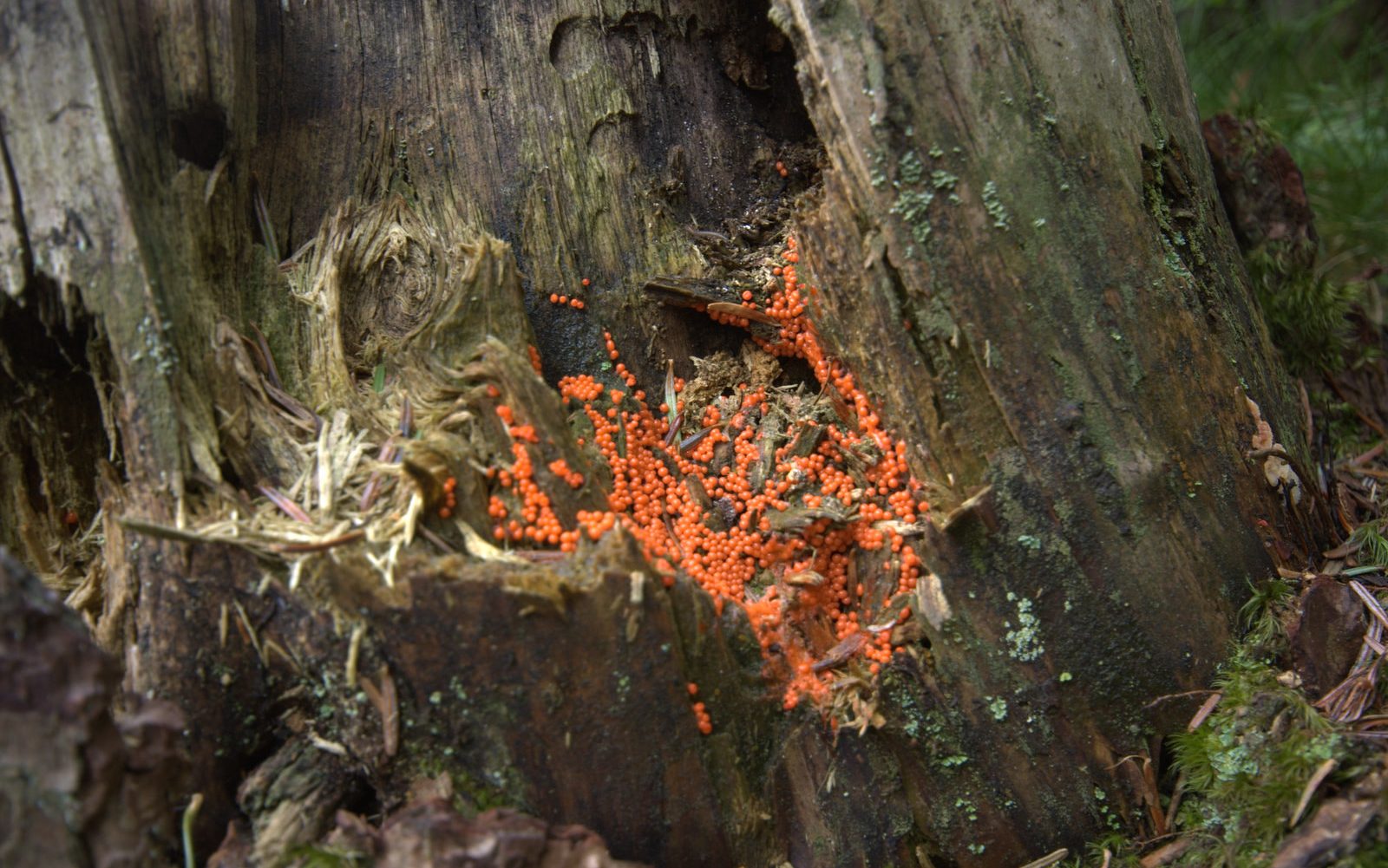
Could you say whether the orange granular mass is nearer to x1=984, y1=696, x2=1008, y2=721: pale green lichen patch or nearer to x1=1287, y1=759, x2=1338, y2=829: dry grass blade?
x1=984, y1=696, x2=1008, y2=721: pale green lichen patch

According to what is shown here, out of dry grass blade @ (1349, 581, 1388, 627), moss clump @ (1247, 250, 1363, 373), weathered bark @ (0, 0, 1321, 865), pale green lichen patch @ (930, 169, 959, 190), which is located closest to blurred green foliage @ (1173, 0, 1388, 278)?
moss clump @ (1247, 250, 1363, 373)

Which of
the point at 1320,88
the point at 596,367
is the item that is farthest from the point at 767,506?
the point at 1320,88

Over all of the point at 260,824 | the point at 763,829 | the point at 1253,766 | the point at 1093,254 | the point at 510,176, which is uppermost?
the point at 510,176

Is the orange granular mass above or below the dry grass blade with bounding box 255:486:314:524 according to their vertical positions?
below

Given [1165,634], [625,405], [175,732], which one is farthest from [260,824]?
[1165,634]

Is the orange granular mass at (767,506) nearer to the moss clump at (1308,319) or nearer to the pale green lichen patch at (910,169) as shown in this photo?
the pale green lichen patch at (910,169)

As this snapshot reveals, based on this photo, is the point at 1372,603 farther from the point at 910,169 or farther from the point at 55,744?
the point at 55,744

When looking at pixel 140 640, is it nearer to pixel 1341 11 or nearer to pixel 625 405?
pixel 625 405
